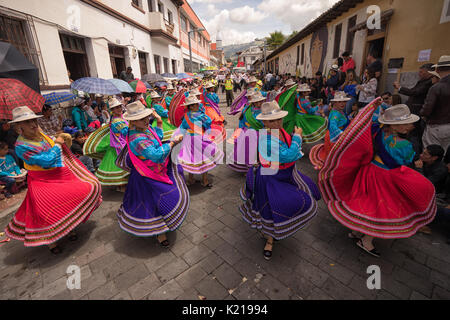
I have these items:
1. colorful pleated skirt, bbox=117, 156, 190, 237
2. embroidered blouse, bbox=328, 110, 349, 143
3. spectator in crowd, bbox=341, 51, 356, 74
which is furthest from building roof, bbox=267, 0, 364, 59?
colorful pleated skirt, bbox=117, 156, 190, 237

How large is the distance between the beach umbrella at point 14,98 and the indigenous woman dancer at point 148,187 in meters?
1.90

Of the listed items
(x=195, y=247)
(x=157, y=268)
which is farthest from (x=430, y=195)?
(x=157, y=268)

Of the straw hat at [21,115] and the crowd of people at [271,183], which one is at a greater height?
the straw hat at [21,115]

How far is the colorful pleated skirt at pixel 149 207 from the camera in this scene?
9.83 feet

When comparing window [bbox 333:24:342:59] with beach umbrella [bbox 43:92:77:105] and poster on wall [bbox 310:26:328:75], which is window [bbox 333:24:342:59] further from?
beach umbrella [bbox 43:92:77:105]

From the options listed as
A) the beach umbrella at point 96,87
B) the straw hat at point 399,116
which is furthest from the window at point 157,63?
the straw hat at point 399,116

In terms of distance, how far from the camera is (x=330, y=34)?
35.9 ft

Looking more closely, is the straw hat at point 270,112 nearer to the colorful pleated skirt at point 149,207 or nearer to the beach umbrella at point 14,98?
the colorful pleated skirt at point 149,207

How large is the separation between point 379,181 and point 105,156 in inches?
184

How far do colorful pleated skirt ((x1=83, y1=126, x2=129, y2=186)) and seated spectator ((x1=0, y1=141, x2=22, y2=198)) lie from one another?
5.46 ft

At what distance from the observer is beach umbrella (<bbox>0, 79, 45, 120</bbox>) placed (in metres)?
3.39

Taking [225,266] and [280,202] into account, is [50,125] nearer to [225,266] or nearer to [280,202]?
[225,266]
